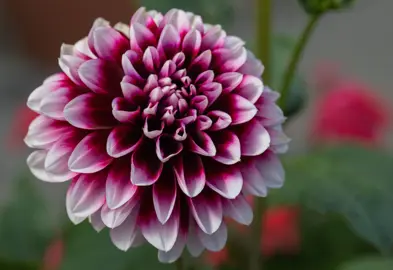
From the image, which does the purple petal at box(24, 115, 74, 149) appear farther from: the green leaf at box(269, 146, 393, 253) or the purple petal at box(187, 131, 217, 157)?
the green leaf at box(269, 146, 393, 253)

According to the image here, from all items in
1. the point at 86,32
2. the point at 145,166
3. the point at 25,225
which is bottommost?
the point at 86,32

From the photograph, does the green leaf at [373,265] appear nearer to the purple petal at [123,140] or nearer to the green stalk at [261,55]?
the green stalk at [261,55]

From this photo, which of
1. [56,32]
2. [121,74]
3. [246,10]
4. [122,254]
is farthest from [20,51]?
[121,74]

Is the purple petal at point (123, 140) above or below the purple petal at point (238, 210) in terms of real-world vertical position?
above

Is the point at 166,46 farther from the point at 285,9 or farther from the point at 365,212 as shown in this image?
the point at 285,9

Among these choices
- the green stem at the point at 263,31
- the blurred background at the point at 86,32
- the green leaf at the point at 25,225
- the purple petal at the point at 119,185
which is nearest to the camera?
the purple petal at the point at 119,185

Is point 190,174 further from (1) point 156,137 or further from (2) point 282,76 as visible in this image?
(2) point 282,76

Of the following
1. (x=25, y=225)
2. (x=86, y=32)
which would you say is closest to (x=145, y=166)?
(x=25, y=225)

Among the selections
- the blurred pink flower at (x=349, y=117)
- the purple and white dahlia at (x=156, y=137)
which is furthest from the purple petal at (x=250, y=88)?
the blurred pink flower at (x=349, y=117)
